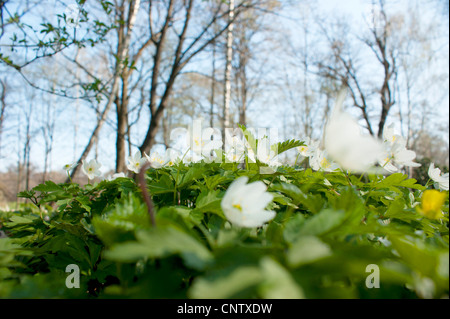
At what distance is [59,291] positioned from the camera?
594mm

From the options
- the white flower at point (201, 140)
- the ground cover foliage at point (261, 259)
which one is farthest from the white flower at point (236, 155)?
the ground cover foliage at point (261, 259)

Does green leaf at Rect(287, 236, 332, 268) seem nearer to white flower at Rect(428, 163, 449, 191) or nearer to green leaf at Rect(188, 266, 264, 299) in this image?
green leaf at Rect(188, 266, 264, 299)

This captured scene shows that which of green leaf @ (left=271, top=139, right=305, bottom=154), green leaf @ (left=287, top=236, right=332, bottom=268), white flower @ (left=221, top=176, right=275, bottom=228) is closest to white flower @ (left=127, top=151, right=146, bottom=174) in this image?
green leaf @ (left=271, top=139, right=305, bottom=154)

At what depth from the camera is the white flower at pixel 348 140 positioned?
627 mm

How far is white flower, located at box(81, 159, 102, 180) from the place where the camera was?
180 centimetres

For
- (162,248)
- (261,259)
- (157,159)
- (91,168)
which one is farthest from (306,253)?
(91,168)

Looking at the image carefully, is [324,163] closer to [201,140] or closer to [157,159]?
[201,140]

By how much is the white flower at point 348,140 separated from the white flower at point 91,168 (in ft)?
5.24

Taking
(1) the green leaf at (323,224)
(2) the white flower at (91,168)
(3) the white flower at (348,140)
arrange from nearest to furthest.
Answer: (1) the green leaf at (323,224) < (3) the white flower at (348,140) < (2) the white flower at (91,168)

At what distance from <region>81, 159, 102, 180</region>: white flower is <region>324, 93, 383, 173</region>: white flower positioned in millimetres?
1596

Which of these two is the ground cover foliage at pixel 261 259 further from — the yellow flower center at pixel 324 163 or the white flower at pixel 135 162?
the white flower at pixel 135 162

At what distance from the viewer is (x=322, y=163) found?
4.08 feet

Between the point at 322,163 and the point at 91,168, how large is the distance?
4.71 feet

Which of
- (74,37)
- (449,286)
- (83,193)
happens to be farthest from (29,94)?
(449,286)
